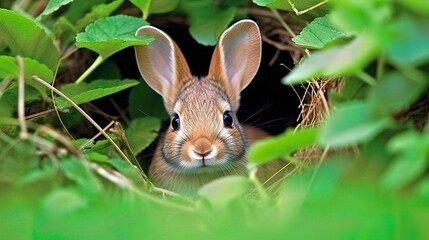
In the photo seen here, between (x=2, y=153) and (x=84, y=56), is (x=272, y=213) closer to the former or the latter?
(x=2, y=153)

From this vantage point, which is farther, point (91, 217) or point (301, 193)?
point (301, 193)

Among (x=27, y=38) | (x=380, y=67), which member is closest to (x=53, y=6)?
(x=27, y=38)

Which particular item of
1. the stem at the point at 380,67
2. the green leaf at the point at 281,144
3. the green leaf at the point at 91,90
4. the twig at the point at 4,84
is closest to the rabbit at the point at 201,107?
the green leaf at the point at 91,90

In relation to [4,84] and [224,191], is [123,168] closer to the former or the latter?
[224,191]

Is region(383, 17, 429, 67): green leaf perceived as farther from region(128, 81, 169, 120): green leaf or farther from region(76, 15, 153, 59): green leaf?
region(128, 81, 169, 120): green leaf

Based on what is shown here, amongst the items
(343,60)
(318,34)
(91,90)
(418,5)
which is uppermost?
(418,5)

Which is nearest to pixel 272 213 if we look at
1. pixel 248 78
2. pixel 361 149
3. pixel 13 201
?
pixel 361 149
